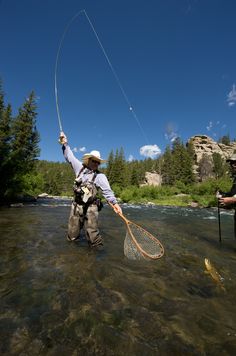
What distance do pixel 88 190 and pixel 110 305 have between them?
336 centimetres

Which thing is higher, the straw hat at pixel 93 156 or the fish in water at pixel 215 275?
the straw hat at pixel 93 156

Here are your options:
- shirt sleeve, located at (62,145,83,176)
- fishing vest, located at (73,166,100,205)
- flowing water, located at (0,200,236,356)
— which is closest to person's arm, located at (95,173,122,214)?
fishing vest, located at (73,166,100,205)

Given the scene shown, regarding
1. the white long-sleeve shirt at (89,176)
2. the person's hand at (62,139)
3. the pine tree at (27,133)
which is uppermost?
the pine tree at (27,133)

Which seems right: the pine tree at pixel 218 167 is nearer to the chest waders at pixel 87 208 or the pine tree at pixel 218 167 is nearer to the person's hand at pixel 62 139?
the chest waders at pixel 87 208

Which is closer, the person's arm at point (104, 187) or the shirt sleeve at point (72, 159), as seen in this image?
the person's arm at point (104, 187)

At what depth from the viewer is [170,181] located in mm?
95000

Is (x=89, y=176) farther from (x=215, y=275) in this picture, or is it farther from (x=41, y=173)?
(x=41, y=173)

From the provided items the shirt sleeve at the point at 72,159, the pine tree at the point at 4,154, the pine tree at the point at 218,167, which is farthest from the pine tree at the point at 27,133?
the pine tree at the point at 218,167

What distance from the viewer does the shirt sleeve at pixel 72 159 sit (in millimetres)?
6859

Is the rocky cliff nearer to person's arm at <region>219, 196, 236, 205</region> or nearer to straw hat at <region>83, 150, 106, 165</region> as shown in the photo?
person's arm at <region>219, 196, 236, 205</region>

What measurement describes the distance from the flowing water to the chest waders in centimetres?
62

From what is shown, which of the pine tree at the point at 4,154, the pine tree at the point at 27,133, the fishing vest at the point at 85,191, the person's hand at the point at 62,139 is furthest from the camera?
the pine tree at the point at 27,133

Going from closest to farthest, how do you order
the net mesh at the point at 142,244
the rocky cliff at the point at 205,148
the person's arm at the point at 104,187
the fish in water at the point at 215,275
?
1. the fish in water at the point at 215,275
2. the net mesh at the point at 142,244
3. the person's arm at the point at 104,187
4. the rocky cliff at the point at 205,148

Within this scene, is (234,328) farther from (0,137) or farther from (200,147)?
(200,147)
